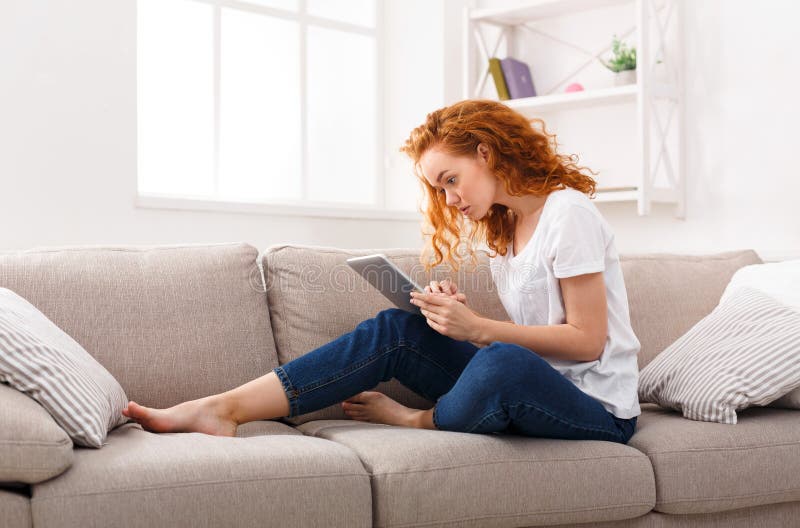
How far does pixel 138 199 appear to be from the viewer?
2898 millimetres

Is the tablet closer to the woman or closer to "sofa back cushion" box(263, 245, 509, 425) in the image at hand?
the woman

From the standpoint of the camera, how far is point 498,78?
3.51 metres

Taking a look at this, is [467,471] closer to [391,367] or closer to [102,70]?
[391,367]

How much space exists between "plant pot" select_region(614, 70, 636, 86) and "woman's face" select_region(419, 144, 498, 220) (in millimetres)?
1524

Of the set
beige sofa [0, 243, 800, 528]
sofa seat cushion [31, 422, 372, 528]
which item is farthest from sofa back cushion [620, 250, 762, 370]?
sofa seat cushion [31, 422, 372, 528]

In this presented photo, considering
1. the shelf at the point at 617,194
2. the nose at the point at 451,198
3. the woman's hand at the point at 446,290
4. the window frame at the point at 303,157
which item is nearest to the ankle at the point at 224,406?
the woman's hand at the point at 446,290

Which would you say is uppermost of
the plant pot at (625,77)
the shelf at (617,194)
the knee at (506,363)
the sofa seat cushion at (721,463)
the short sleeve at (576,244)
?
the plant pot at (625,77)

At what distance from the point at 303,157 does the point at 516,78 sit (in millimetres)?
908

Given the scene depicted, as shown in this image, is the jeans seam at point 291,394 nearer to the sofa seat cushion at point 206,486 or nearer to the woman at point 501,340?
the woman at point 501,340

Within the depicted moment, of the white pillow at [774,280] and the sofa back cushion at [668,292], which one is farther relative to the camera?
the sofa back cushion at [668,292]

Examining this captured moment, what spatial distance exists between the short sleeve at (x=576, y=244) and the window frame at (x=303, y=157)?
1579 mm

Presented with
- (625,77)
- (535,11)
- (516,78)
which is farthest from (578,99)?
(535,11)

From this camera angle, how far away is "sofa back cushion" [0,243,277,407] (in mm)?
1869

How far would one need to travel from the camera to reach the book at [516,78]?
11.5ft
